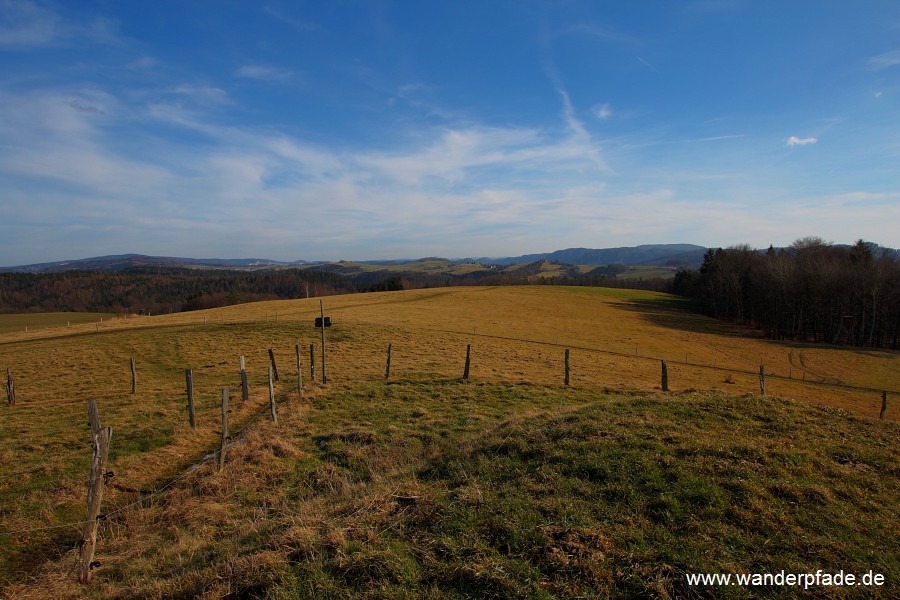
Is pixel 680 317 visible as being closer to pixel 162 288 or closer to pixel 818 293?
pixel 818 293

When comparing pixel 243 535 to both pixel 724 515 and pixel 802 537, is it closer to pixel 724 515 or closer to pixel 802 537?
pixel 724 515

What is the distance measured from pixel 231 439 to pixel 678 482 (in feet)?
41.8

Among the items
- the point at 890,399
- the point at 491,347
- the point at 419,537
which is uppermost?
the point at 419,537

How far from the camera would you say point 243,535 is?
6.71 meters

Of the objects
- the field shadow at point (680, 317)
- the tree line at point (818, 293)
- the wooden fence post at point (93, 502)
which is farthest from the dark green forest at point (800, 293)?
the wooden fence post at point (93, 502)

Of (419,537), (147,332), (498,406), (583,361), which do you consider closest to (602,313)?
(583,361)

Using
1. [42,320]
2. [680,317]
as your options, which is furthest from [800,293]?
[42,320]

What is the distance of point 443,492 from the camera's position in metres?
6.93

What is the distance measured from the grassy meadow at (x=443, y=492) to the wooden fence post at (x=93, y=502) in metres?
0.30

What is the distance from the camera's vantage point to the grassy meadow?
194 inches

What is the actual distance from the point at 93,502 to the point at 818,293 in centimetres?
6959

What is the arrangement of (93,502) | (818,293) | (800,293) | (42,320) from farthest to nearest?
(42,320)
(800,293)
(818,293)
(93,502)

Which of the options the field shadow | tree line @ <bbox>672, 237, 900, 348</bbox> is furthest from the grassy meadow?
tree line @ <bbox>672, 237, 900, 348</bbox>

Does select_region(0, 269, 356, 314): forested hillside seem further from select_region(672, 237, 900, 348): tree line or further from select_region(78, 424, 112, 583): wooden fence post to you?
select_region(78, 424, 112, 583): wooden fence post
